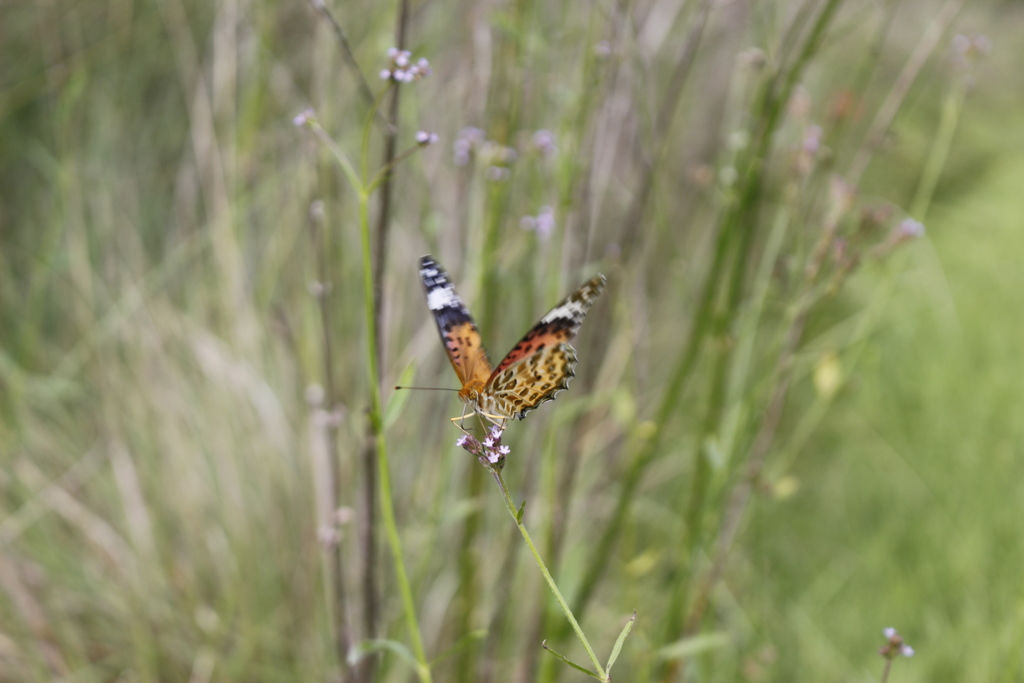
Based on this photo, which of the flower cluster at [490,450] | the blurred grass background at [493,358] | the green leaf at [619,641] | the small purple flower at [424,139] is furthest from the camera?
the blurred grass background at [493,358]

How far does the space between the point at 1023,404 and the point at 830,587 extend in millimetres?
748

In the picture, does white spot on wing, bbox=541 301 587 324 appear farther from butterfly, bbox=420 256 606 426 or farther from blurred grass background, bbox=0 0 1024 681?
blurred grass background, bbox=0 0 1024 681

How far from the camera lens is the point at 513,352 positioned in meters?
0.87

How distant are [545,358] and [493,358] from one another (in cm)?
62

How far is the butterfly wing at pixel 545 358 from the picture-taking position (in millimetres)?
833

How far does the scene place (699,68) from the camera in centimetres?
307

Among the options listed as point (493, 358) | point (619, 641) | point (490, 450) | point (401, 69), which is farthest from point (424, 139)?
→ point (493, 358)

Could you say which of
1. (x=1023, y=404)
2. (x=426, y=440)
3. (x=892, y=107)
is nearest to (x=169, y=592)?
(x=426, y=440)

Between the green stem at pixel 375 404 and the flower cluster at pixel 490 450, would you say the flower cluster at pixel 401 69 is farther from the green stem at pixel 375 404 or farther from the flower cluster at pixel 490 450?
the flower cluster at pixel 490 450

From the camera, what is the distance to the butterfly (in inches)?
33.3

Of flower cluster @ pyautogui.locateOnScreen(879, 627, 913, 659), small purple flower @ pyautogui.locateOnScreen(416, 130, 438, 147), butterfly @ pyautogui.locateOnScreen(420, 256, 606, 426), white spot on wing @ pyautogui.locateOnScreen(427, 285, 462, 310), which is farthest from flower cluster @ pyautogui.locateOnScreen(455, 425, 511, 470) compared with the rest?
flower cluster @ pyautogui.locateOnScreen(879, 627, 913, 659)

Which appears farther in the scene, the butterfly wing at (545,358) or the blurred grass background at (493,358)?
the blurred grass background at (493,358)

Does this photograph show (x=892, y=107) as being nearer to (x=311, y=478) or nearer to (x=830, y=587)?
(x=830, y=587)

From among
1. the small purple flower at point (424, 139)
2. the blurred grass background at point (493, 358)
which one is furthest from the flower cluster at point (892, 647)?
the small purple flower at point (424, 139)
